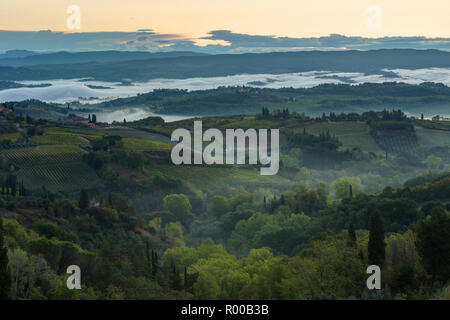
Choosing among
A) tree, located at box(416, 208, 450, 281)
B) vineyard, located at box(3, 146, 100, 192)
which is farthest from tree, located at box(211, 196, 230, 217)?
tree, located at box(416, 208, 450, 281)

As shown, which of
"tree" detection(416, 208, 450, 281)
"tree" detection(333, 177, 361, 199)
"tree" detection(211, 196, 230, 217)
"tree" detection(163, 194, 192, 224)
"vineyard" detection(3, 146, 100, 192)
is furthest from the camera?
"vineyard" detection(3, 146, 100, 192)

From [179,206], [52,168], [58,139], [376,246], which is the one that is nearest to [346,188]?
[179,206]

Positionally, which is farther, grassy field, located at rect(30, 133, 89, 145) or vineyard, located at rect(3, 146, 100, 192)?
grassy field, located at rect(30, 133, 89, 145)

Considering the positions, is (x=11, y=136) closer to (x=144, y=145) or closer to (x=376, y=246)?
(x=144, y=145)

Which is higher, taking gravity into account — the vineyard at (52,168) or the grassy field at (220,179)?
the vineyard at (52,168)

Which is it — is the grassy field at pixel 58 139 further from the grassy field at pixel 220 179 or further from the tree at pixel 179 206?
the tree at pixel 179 206

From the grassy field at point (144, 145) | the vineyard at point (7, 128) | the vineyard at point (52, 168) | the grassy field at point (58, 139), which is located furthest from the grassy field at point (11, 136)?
the grassy field at point (144, 145)

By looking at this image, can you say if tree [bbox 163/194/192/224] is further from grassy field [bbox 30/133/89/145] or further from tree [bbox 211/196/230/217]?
grassy field [bbox 30/133/89/145]
